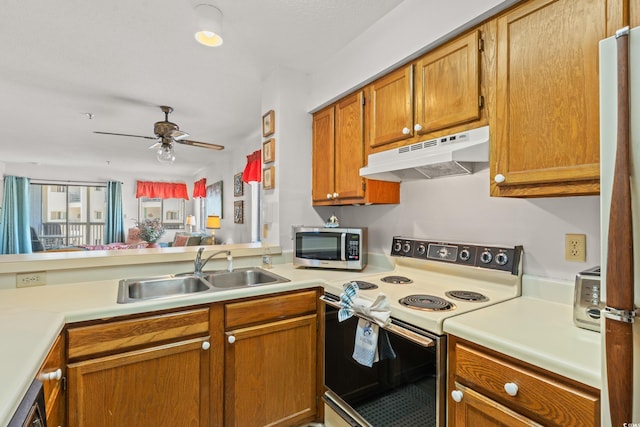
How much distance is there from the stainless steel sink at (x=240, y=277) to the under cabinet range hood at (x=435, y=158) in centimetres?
90

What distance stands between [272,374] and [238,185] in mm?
3792

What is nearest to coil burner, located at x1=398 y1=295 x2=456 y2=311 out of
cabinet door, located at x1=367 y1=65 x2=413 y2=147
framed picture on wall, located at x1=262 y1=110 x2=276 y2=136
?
cabinet door, located at x1=367 y1=65 x2=413 y2=147

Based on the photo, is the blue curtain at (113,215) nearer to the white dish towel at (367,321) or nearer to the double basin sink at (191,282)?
the double basin sink at (191,282)

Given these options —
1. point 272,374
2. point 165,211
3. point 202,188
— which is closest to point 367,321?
point 272,374

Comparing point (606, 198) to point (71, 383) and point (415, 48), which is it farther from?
point (71, 383)

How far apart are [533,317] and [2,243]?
8775mm

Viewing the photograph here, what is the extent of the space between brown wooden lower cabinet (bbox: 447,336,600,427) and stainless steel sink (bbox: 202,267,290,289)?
1149mm

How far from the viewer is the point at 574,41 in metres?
1.04

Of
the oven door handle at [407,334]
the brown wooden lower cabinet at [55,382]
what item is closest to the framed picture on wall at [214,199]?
the brown wooden lower cabinet at [55,382]

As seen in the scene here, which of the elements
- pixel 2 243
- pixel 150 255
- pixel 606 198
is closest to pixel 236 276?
pixel 150 255

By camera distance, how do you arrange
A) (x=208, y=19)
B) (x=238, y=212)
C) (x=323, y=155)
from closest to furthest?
(x=208, y=19)
(x=323, y=155)
(x=238, y=212)

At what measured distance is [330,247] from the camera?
81.0 inches

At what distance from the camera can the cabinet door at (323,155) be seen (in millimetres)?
2232

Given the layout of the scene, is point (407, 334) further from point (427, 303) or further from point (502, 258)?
point (502, 258)
